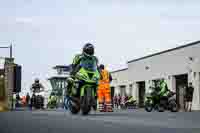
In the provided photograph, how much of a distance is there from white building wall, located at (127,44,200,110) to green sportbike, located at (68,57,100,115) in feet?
83.6

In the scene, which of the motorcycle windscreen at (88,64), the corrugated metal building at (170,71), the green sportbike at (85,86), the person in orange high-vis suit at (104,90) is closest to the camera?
the green sportbike at (85,86)

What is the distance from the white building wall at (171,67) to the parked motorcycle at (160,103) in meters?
12.7

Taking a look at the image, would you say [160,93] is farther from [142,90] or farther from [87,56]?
[142,90]

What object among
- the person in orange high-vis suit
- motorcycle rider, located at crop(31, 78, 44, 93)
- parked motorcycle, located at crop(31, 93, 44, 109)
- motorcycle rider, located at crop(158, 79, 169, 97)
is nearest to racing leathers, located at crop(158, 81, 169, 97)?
motorcycle rider, located at crop(158, 79, 169, 97)

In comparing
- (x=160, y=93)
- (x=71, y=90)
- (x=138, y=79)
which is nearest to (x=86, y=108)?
(x=71, y=90)

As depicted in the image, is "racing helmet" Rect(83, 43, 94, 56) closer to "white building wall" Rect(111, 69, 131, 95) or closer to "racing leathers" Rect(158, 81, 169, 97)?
"racing leathers" Rect(158, 81, 169, 97)

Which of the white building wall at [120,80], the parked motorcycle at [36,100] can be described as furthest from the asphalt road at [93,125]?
the white building wall at [120,80]

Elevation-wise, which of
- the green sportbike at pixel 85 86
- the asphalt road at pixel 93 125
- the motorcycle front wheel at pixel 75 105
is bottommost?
the asphalt road at pixel 93 125

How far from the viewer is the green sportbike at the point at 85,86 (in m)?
13.1

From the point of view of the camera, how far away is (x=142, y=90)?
54562mm

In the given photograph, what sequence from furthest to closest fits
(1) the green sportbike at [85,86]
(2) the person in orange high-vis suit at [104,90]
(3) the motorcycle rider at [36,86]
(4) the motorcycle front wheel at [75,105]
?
(3) the motorcycle rider at [36,86] → (2) the person in orange high-vis suit at [104,90] → (4) the motorcycle front wheel at [75,105] → (1) the green sportbike at [85,86]

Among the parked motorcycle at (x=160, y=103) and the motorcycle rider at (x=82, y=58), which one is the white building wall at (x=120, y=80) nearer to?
the parked motorcycle at (x=160, y=103)

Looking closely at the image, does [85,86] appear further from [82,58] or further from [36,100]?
[36,100]

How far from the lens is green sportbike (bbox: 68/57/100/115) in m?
13.1
